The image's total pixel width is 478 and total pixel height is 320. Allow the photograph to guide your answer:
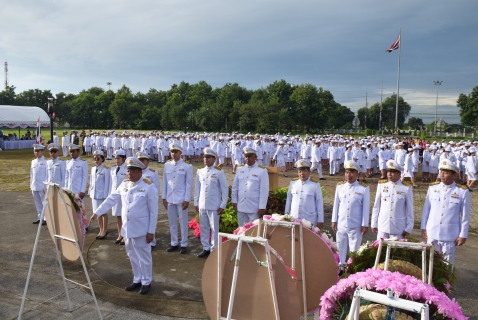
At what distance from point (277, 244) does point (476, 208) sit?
37.0ft

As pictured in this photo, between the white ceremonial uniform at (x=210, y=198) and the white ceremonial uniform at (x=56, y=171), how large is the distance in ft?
14.4

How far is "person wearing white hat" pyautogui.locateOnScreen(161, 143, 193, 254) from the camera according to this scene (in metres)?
7.58

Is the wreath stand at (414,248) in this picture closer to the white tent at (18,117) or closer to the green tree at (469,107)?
the white tent at (18,117)

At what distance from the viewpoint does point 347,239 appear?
643 cm

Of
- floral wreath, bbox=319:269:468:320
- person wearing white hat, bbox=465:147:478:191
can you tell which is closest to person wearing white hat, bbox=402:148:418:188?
person wearing white hat, bbox=465:147:478:191

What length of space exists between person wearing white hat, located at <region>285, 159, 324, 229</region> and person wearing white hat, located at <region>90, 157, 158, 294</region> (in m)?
2.46

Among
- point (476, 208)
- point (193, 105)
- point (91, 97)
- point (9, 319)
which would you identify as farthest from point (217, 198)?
point (91, 97)

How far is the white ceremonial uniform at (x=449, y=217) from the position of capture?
18.1 feet

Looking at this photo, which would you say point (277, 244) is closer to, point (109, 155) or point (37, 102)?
point (109, 155)

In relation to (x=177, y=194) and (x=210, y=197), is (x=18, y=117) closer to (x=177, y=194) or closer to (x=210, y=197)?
(x=177, y=194)

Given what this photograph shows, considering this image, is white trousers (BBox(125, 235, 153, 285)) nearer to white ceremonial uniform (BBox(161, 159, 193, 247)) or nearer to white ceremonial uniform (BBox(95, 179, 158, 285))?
white ceremonial uniform (BBox(95, 179, 158, 285))

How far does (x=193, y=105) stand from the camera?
76.6 meters

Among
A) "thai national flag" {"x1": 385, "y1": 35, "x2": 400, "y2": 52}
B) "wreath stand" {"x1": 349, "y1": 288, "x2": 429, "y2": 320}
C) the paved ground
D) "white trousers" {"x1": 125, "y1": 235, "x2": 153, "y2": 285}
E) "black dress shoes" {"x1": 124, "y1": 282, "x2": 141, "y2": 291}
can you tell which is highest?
"thai national flag" {"x1": 385, "y1": 35, "x2": 400, "y2": 52}

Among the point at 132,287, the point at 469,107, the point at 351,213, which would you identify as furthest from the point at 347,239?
the point at 469,107
